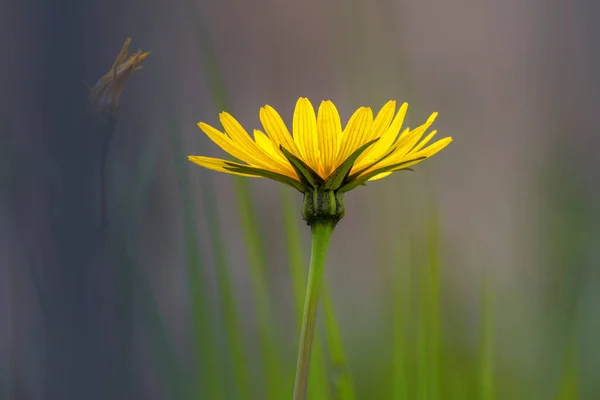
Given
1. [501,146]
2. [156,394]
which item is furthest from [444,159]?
[156,394]

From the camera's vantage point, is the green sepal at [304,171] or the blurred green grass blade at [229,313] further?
the blurred green grass blade at [229,313]

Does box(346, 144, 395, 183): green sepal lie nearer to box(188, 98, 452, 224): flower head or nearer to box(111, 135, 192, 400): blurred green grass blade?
box(188, 98, 452, 224): flower head

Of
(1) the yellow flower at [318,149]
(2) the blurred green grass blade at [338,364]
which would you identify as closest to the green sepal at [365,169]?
(1) the yellow flower at [318,149]

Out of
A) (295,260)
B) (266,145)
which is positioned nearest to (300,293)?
(295,260)

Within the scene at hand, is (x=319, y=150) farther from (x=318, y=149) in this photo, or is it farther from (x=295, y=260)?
(x=295, y=260)

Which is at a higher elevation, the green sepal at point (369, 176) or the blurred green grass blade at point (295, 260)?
the green sepal at point (369, 176)

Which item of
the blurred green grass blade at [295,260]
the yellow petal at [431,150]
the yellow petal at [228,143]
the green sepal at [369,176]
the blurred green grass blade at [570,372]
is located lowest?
the blurred green grass blade at [570,372]

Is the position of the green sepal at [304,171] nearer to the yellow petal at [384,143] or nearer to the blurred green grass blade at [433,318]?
the yellow petal at [384,143]

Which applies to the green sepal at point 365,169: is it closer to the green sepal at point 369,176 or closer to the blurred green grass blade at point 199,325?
the green sepal at point 369,176
